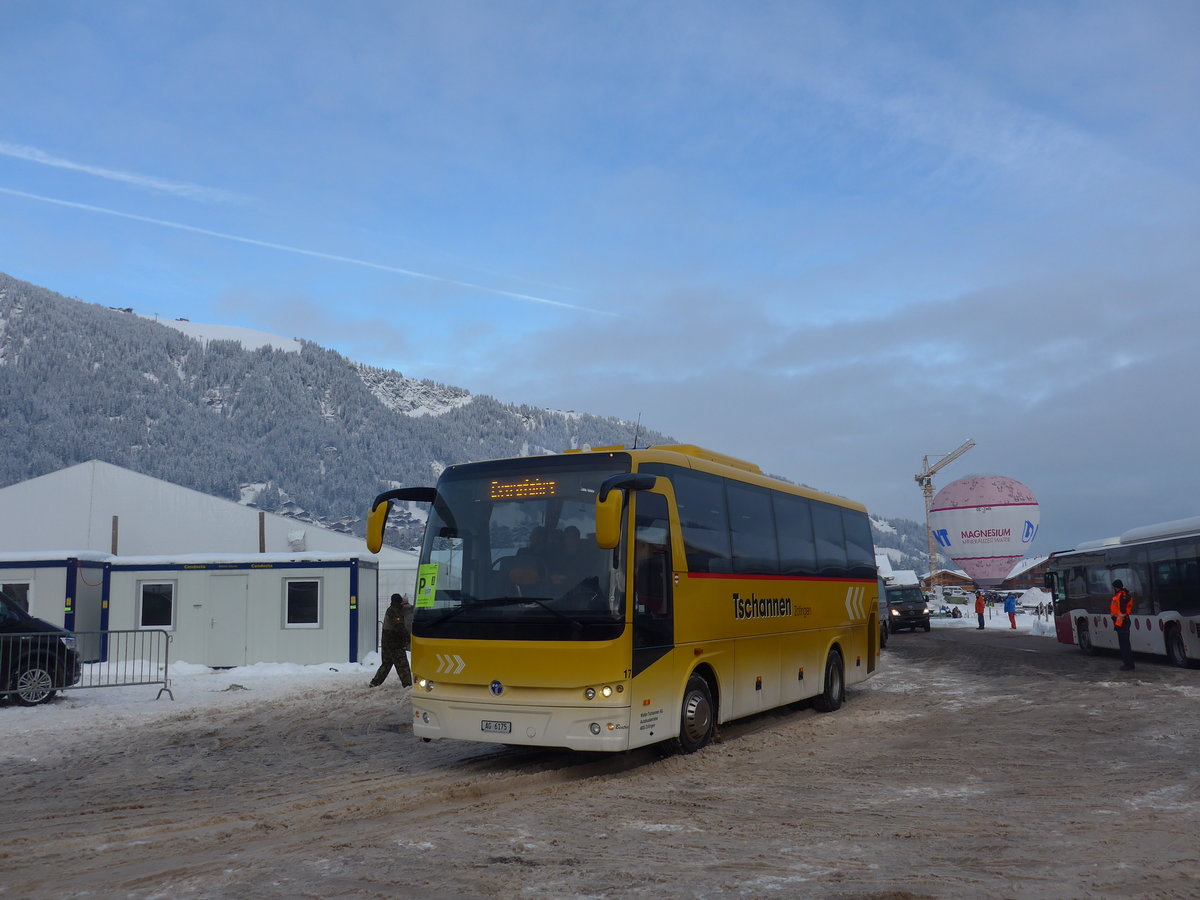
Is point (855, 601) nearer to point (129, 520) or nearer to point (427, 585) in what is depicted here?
point (427, 585)

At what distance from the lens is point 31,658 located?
16859mm

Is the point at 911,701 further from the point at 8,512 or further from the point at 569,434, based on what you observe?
the point at 569,434

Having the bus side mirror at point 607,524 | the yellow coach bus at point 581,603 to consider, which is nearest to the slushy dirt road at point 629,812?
the yellow coach bus at point 581,603

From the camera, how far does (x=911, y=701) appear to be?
602 inches

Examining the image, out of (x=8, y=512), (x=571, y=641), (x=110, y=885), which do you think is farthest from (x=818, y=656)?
(x=8, y=512)

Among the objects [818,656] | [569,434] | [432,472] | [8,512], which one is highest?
[569,434]

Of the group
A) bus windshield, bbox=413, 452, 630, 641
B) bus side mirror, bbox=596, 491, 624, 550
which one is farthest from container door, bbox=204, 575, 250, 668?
bus side mirror, bbox=596, 491, 624, 550

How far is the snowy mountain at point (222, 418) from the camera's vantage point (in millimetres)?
120875

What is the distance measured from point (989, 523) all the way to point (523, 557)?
2930 inches

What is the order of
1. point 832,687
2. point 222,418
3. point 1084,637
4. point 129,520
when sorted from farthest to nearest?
point 222,418, point 129,520, point 1084,637, point 832,687

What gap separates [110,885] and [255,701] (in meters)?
12.2

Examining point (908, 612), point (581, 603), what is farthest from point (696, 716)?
point (908, 612)

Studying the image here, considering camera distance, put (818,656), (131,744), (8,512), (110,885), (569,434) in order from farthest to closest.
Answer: (569,434)
(8,512)
(818,656)
(131,744)
(110,885)

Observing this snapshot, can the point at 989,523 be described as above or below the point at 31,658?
above
